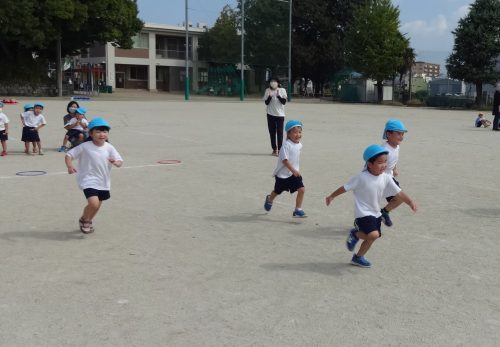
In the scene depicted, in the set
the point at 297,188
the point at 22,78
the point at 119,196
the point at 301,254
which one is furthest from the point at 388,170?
the point at 22,78

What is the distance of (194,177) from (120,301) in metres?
5.46

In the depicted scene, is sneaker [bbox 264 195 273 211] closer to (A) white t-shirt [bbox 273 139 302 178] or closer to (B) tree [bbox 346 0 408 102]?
(A) white t-shirt [bbox 273 139 302 178]

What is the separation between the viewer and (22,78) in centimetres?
4388

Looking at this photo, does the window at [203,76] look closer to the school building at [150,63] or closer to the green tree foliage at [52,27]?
the school building at [150,63]

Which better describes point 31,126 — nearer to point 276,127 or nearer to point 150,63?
point 276,127

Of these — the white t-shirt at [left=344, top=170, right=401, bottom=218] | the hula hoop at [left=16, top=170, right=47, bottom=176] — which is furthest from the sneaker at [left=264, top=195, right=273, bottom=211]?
the hula hoop at [left=16, top=170, right=47, bottom=176]

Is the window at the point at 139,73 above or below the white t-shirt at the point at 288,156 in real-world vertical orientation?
above

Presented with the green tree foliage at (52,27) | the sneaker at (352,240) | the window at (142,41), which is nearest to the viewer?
the sneaker at (352,240)

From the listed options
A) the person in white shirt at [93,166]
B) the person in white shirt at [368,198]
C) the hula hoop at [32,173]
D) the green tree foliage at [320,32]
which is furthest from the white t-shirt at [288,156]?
the green tree foliage at [320,32]

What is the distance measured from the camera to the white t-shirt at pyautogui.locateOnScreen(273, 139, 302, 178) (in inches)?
264

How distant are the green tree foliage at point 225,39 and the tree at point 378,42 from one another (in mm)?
10774

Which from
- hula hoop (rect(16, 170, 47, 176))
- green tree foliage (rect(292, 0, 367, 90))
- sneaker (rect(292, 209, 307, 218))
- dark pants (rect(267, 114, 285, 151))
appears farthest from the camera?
green tree foliage (rect(292, 0, 367, 90))

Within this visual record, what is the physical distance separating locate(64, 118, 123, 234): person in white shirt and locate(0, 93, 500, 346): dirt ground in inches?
10.8

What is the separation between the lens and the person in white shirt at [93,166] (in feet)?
19.4
